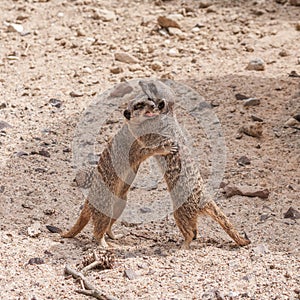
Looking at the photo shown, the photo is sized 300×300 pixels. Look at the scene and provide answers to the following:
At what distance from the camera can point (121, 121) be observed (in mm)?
4961

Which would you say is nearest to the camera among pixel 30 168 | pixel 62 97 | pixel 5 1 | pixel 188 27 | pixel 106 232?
pixel 106 232

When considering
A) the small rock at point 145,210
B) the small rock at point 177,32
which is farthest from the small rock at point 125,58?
the small rock at point 145,210

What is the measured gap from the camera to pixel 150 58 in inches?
224

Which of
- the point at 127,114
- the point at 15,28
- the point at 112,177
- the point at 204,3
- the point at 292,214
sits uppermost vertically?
the point at 127,114

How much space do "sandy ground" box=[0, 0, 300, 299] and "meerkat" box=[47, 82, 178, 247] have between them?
132 mm

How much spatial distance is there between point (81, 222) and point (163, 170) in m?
0.47

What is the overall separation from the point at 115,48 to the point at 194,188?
2671 mm

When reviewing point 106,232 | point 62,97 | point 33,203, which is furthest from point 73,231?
point 62,97

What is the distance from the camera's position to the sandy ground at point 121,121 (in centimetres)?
312

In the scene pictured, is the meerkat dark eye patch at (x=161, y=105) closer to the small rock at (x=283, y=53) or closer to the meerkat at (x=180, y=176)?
the meerkat at (x=180, y=176)

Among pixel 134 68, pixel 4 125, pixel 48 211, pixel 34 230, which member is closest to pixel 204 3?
pixel 134 68

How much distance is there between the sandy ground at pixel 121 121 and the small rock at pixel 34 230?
11mm

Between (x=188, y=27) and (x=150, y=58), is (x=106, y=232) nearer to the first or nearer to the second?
(x=150, y=58)

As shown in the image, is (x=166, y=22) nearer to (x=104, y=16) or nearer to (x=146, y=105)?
(x=104, y=16)
